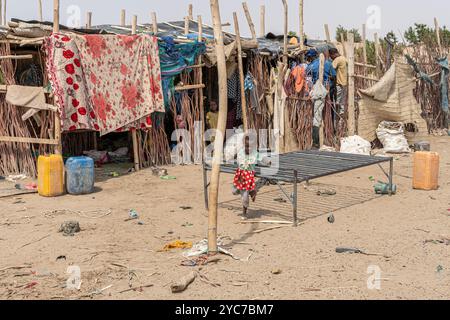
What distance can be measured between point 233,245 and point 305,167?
209cm

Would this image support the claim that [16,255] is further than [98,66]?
No

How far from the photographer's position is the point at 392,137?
1241 centimetres

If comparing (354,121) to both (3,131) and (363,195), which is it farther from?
(3,131)

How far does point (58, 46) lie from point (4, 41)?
0.98 metres

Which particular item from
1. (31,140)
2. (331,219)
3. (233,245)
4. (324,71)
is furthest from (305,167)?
(324,71)

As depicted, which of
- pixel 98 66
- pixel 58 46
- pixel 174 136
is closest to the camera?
pixel 58 46

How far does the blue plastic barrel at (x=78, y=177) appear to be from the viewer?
8.34 metres

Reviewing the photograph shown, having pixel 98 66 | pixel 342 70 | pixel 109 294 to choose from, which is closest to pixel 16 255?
pixel 109 294

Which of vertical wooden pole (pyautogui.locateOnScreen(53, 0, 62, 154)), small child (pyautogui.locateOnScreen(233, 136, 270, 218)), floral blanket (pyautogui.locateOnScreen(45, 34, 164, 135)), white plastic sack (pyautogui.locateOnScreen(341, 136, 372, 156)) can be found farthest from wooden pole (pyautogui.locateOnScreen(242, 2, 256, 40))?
small child (pyautogui.locateOnScreen(233, 136, 270, 218))

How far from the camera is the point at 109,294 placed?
4.33 m

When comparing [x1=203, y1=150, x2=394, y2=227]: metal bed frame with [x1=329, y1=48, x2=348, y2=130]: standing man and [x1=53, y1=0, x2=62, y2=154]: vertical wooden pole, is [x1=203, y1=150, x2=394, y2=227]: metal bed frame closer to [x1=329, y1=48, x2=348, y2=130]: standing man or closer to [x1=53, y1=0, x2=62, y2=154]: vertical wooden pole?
[x1=53, y1=0, x2=62, y2=154]: vertical wooden pole

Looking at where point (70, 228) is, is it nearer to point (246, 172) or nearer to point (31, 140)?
point (246, 172)

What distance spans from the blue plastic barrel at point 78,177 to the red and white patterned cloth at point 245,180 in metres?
2.83
